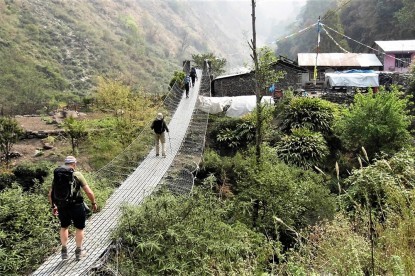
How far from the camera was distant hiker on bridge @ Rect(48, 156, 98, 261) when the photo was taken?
16.6 feet

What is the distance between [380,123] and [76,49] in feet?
138

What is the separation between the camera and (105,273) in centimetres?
504

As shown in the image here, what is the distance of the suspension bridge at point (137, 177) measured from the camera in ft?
17.4

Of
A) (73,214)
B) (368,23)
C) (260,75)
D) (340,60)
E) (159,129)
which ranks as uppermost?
(368,23)

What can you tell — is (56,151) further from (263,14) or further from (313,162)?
(263,14)

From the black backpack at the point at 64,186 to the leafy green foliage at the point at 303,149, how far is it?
9.19 m

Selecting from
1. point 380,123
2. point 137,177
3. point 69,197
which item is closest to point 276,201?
point 137,177

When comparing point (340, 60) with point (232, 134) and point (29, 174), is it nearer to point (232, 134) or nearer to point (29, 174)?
point (232, 134)

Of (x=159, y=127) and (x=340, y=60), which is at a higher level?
(x=340, y=60)

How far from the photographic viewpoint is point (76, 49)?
47312mm

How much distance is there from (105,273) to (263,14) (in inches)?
6566

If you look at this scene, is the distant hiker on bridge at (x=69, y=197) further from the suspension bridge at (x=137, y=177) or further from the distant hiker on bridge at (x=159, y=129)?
the distant hiker on bridge at (x=159, y=129)

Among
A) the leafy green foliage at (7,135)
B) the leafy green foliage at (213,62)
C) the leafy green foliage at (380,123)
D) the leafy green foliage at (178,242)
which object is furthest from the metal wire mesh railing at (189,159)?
the leafy green foliage at (213,62)

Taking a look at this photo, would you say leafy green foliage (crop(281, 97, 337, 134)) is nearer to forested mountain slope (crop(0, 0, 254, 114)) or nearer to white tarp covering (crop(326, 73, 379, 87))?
white tarp covering (crop(326, 73, 379, 87))
